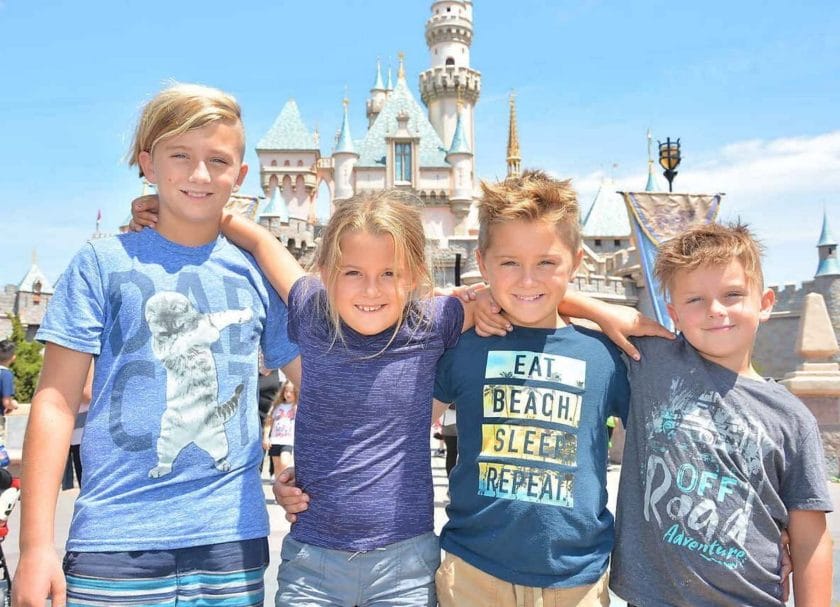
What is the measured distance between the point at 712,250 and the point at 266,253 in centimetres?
113

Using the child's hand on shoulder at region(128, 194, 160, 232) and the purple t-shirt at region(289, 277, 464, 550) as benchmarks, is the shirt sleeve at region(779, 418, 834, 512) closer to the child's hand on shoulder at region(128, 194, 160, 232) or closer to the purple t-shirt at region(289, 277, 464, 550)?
the purple t-shirt at region(289, 277, 464, 550)

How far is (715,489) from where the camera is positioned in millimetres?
1726

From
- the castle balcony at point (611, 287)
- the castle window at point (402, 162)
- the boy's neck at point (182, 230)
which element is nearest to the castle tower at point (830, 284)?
the castle balcony at point (611, 287)

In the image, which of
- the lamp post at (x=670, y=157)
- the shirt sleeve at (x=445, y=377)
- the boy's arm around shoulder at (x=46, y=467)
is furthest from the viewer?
the lamp post at (x=670, y=157)

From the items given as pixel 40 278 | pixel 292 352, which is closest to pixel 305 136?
pixel 40 278

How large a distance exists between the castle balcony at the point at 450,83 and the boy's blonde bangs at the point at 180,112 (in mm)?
38314

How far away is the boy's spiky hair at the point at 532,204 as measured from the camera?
1802mm

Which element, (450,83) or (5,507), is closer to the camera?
(5,507)

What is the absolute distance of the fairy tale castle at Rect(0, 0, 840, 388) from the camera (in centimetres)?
2745

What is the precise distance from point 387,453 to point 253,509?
0.34 meters

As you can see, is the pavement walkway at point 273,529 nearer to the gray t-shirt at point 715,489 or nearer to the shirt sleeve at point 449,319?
the gray t-shirt at point 715,489

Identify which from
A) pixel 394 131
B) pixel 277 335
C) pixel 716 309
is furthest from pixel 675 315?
pixel 394 131

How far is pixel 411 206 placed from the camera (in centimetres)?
191

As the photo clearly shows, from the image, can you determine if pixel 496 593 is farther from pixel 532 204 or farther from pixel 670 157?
pixel 670 157
